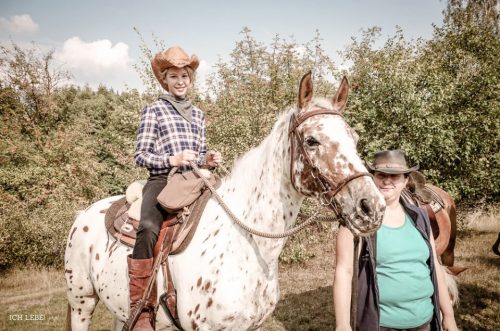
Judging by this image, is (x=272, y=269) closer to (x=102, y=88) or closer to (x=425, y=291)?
(x=425, y=291)

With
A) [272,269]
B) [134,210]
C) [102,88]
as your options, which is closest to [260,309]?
[272,269]

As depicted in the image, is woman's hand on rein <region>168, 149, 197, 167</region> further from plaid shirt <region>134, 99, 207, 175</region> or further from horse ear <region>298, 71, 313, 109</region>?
horse ear <region>298, 71, 313, 109</region>

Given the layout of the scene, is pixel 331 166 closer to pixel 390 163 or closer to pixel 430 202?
pixel 390 163

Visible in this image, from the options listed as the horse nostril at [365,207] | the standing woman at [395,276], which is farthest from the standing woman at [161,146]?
the standing woman at [395,276]

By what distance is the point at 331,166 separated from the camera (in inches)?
81.2

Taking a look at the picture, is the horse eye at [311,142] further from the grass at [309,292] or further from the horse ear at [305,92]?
the grass at [309,292]

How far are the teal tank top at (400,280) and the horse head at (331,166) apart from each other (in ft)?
1.88

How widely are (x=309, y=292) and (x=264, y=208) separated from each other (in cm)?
619

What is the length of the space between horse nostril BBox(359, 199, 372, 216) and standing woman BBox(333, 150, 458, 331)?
35 cm

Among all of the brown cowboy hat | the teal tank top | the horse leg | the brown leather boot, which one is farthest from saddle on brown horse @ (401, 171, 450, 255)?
the horse leg

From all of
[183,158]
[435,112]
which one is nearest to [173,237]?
[183,158]

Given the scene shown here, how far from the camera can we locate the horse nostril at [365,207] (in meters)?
1.88

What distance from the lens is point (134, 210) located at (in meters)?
3.13

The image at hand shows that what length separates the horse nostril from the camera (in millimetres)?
1878
